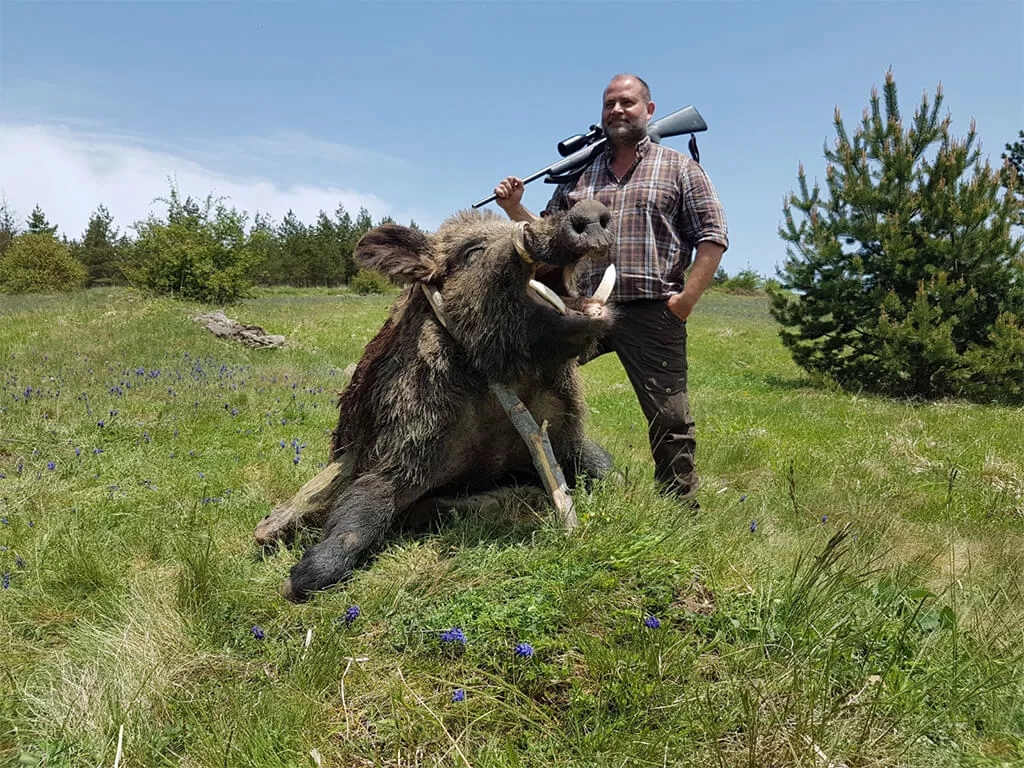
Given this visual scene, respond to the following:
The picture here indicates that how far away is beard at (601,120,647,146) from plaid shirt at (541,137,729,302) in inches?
4.4

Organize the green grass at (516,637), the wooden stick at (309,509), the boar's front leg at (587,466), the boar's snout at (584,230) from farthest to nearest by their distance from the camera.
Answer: the boar's front leg at (587,466)
the wooden stick at (309,509)
the boar's snout at (584,230)
the green grass at (516,637)

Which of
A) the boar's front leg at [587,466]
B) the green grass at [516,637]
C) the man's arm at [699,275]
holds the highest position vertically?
the man's arm at [699,275]

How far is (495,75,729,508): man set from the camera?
370cm

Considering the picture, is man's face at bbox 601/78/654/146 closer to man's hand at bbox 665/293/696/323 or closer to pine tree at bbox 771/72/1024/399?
man's hand at bbox 665/293/696/323

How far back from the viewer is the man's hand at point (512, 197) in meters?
3.69

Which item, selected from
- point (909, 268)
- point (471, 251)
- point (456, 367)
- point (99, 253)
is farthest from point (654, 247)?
point (99, 253)

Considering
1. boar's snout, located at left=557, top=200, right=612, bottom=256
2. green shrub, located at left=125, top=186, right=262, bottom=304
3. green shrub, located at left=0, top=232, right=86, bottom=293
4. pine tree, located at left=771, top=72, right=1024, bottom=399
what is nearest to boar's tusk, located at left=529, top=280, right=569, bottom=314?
boar's snout, located at left=557, top=200, right=612, bottom=256

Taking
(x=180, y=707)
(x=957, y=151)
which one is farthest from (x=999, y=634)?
(x=957, y=151)

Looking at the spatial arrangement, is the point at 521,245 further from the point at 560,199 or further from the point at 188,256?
the point at 188,256

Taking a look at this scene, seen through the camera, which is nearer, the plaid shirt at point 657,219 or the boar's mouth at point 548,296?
the boar's mouth at point 548,296

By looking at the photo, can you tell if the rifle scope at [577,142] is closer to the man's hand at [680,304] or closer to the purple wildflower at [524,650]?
the man's hand at [680,304]

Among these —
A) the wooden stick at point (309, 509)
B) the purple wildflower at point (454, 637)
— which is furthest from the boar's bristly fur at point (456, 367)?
the purple wildflower at point (454, 637)

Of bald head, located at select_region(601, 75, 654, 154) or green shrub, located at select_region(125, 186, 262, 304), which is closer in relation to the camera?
bald head, located at select_region(601, 75, 654, 154)

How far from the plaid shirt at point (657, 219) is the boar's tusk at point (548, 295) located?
2.93ft
